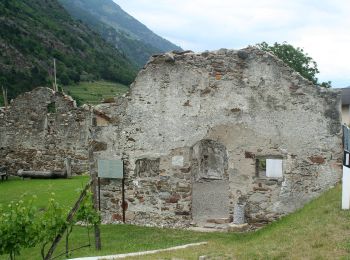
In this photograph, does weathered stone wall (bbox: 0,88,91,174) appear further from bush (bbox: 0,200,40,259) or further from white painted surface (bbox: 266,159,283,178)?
bush (bbox: 0,200,40,259)

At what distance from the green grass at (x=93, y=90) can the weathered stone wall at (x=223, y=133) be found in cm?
3456

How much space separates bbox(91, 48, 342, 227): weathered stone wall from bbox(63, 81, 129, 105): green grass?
113 ft

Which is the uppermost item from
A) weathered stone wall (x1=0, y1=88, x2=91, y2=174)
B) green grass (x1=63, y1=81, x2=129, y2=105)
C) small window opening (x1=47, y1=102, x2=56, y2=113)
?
green grass (x1=63, y1=81, x2=129, y2=105)

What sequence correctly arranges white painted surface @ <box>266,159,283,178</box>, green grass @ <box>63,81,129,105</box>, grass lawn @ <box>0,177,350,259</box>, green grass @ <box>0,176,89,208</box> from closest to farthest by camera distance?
grass lawn @ <box>0,177,350,259</box>
white painted surface @ <box>266,159,283,178</box>
green grass @ <box>0,176,89,208</box>
green grass @ <box>63,81,129,105</box>

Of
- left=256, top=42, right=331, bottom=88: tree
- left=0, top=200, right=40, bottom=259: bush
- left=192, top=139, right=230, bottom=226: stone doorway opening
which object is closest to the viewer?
left=0, top=200, right=40, bottom=259: bush

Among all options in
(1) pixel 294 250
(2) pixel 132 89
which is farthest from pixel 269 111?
(1) pixel 294 250

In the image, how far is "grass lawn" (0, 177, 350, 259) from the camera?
27.7 feet

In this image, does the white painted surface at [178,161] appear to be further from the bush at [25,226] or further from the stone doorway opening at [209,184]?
the bush at [25,226]

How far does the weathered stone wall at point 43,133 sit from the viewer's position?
24.5 meters

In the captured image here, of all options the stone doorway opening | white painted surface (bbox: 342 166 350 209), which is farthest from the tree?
white painted surface (bbox: 342 166 350 209)

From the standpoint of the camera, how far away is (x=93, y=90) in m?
56.1

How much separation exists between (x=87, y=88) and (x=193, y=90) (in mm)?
43780

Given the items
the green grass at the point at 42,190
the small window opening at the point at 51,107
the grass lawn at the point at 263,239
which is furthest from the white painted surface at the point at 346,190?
the small window opening at the point at 51,107

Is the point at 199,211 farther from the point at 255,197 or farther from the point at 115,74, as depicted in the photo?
the point at 115,74
